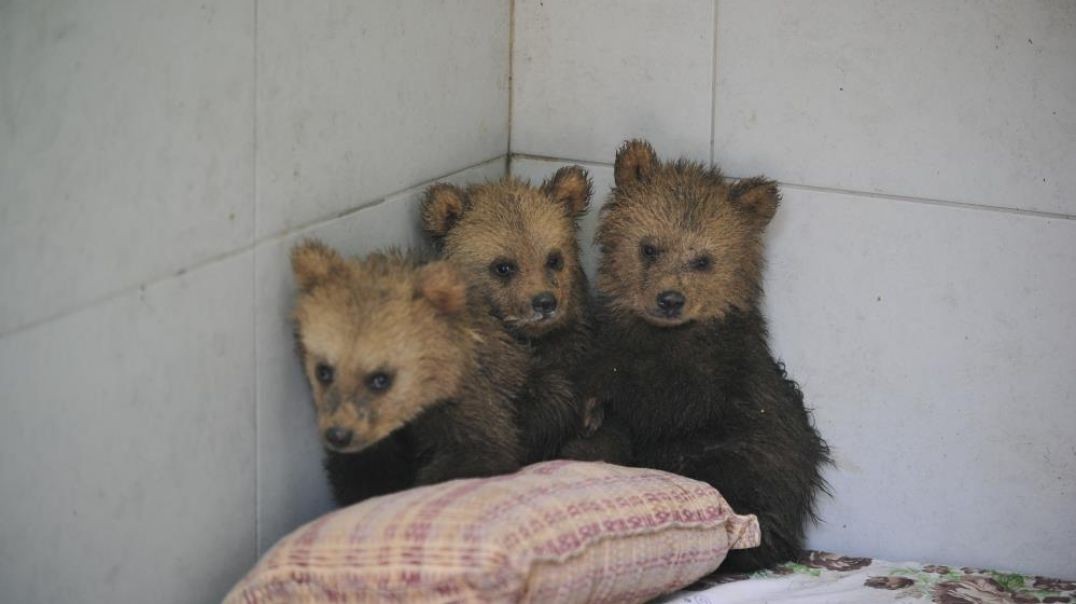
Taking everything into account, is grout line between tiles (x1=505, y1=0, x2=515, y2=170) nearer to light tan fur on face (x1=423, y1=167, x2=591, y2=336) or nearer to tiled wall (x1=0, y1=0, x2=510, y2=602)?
light tan fur on face (x1=423, y1=167, x2=591, y2=336)

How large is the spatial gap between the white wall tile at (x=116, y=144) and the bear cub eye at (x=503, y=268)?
3.66 feet

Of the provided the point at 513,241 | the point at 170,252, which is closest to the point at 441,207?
the point at 513,241

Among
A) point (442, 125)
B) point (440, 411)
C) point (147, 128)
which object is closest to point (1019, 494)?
point (440, 411)

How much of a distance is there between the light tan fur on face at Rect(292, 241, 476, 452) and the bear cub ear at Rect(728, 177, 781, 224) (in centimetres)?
124

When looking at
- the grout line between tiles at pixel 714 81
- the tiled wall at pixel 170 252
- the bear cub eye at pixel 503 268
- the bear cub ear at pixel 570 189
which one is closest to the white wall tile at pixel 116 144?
the tiled wall at pixel 170 252

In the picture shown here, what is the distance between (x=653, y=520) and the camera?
154 inches

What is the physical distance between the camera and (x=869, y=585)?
455cm

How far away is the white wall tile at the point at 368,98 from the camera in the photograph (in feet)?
12.8

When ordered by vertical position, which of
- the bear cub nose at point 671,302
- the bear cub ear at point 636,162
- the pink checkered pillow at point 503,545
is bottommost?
the pink checkered pillow at point 503,545

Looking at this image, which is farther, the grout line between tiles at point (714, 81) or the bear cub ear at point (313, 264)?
the grout line between tiles at point (714, 81)

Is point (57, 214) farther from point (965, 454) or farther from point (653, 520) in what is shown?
point (965, 454)

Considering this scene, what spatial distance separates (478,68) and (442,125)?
366 millimetres

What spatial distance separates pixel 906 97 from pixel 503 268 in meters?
1.57

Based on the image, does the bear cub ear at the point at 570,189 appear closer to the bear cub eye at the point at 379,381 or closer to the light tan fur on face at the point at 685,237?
the light tan fur on face at the point at 685,237
